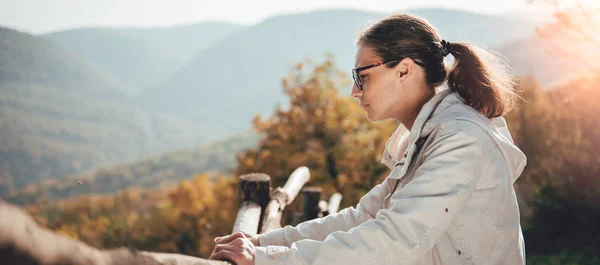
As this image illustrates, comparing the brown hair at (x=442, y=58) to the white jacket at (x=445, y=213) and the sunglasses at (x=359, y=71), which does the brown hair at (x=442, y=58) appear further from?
the white jacket at (x=445, y=213)

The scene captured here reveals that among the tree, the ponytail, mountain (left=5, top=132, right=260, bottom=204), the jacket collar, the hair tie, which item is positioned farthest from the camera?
mountain (left=5, top=132, right=260, bottom=204)

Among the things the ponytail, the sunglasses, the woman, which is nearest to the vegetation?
the ponytail

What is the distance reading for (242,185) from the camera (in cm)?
399

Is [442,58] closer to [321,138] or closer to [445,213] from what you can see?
[445,213]

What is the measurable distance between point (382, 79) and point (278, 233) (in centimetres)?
79

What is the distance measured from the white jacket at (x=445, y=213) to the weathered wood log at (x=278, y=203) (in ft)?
6.41

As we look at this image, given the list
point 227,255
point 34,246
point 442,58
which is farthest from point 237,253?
point 442,58

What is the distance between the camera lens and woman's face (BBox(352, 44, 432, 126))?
6.89 ft

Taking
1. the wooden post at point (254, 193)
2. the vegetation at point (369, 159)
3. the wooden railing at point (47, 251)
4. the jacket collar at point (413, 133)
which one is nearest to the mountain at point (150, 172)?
the vegetation at point (369, 159)

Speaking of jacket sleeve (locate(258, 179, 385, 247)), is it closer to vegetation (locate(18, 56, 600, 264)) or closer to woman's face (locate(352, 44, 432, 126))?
woman's face (locate(352, 44, 432, 126))

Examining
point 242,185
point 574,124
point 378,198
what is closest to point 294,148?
point 574,124

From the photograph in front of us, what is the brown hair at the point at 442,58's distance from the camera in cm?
205

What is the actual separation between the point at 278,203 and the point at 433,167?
2577 mm

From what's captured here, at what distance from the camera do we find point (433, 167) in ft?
5.55
